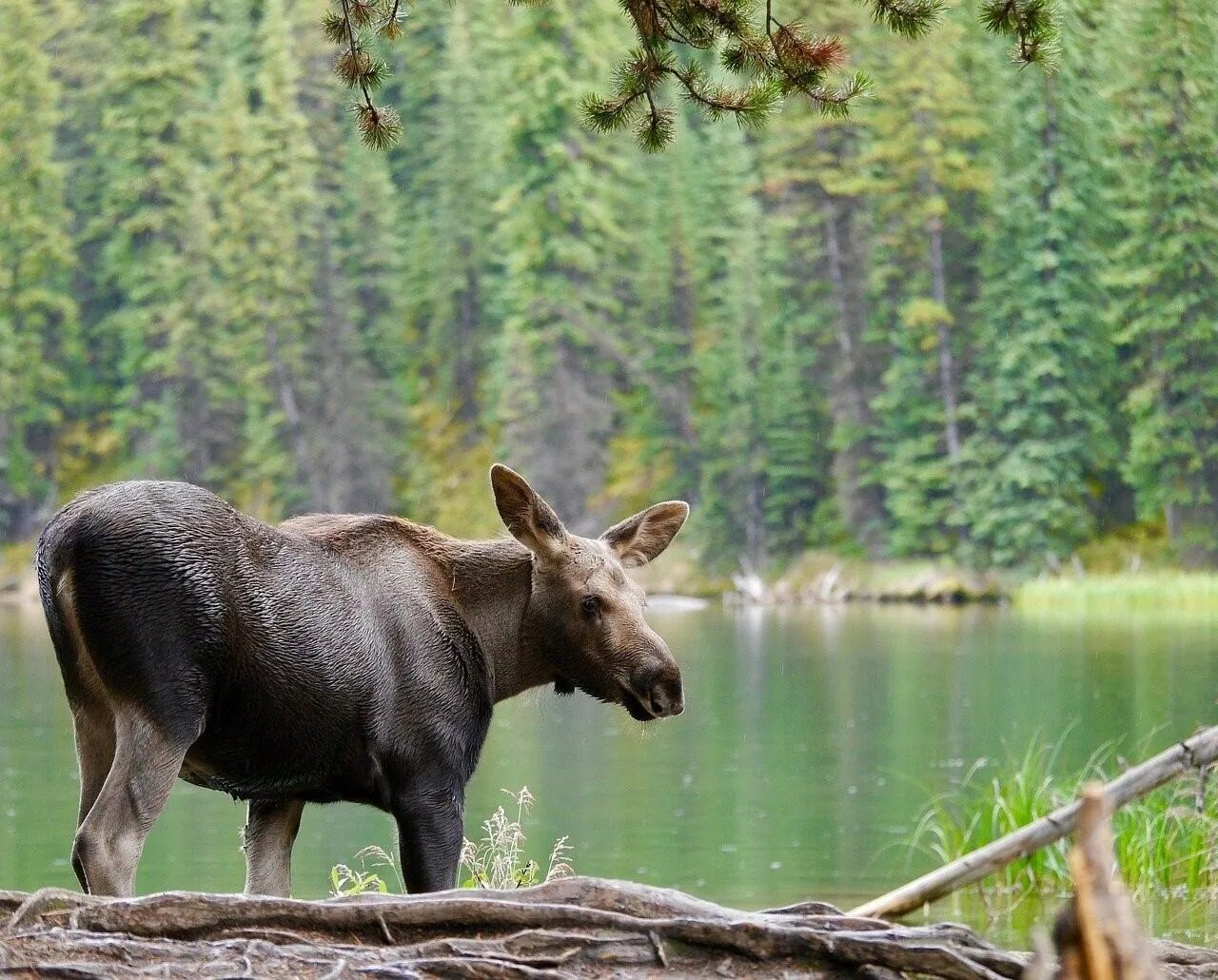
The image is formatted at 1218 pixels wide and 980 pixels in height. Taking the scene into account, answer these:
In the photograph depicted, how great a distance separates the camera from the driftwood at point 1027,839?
8.33 m

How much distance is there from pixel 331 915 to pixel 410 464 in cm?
5356

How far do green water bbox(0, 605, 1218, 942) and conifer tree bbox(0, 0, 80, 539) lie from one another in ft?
82.2

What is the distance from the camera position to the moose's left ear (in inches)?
263

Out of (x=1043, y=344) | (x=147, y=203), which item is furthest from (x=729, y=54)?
(x=147, y=203)

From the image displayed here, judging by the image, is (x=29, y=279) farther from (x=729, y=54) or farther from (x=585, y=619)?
(x=585, y=619)

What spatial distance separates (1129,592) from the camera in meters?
42.6

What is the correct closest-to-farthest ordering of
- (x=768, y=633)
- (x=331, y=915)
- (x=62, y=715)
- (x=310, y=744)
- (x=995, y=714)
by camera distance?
(x=331, y=915) < (x=310, y=744) < (x=995, y=714) < (x=62, y=715) < (x=768, y=633)

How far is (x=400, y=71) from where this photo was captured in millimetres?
68062

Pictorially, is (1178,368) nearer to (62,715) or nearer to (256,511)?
(256,511)

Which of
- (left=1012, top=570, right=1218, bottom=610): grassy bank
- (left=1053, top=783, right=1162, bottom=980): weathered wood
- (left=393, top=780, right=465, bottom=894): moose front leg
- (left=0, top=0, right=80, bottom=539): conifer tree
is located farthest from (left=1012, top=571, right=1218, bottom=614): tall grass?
(left=1053, top=783, right=1162, bottom=980): weathered wood

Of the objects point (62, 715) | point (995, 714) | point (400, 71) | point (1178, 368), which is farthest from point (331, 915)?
point (400, 71)

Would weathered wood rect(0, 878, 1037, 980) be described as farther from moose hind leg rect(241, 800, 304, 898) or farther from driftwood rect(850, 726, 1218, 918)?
driftwood rect(850, 726, 1218, 918)

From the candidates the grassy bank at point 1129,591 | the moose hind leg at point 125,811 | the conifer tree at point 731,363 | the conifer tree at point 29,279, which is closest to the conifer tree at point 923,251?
the conifer tree at point 731,363

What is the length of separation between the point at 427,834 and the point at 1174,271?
43.7m
